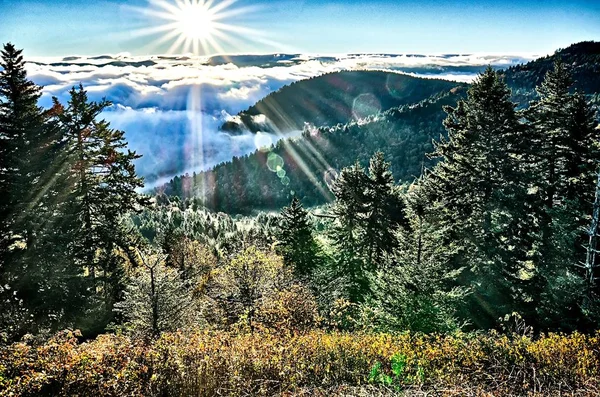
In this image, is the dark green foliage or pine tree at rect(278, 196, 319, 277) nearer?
the dark green foliage

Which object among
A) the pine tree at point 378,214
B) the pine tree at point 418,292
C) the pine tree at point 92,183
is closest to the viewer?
the pine tree at point 418,292

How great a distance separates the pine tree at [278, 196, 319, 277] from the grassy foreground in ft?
76.2

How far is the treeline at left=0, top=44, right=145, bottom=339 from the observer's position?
1834cm

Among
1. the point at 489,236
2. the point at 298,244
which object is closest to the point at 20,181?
the point at 298,244

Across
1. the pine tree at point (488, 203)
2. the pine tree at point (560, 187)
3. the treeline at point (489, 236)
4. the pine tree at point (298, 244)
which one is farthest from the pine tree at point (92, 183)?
the pine tree at point (560, 187)

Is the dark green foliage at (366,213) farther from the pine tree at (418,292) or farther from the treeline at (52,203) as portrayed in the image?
the treeline at (52,203)

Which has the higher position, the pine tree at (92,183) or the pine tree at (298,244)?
the pine tree at (92,183)

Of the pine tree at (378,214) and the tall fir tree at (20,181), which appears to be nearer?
the tall fir tree at (20,181)

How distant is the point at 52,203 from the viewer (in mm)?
19828

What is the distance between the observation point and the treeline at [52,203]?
18344 millimetres

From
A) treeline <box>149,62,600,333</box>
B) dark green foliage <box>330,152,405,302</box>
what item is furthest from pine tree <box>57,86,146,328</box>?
dark green foliage <box>330,152,405,302</box>

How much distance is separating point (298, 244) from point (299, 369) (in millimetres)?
25682

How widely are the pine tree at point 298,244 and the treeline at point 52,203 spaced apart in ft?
48.0

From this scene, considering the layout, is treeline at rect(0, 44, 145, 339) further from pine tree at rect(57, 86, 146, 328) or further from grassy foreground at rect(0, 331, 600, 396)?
grassy foreground at rect(0, 331, 600, 396)
